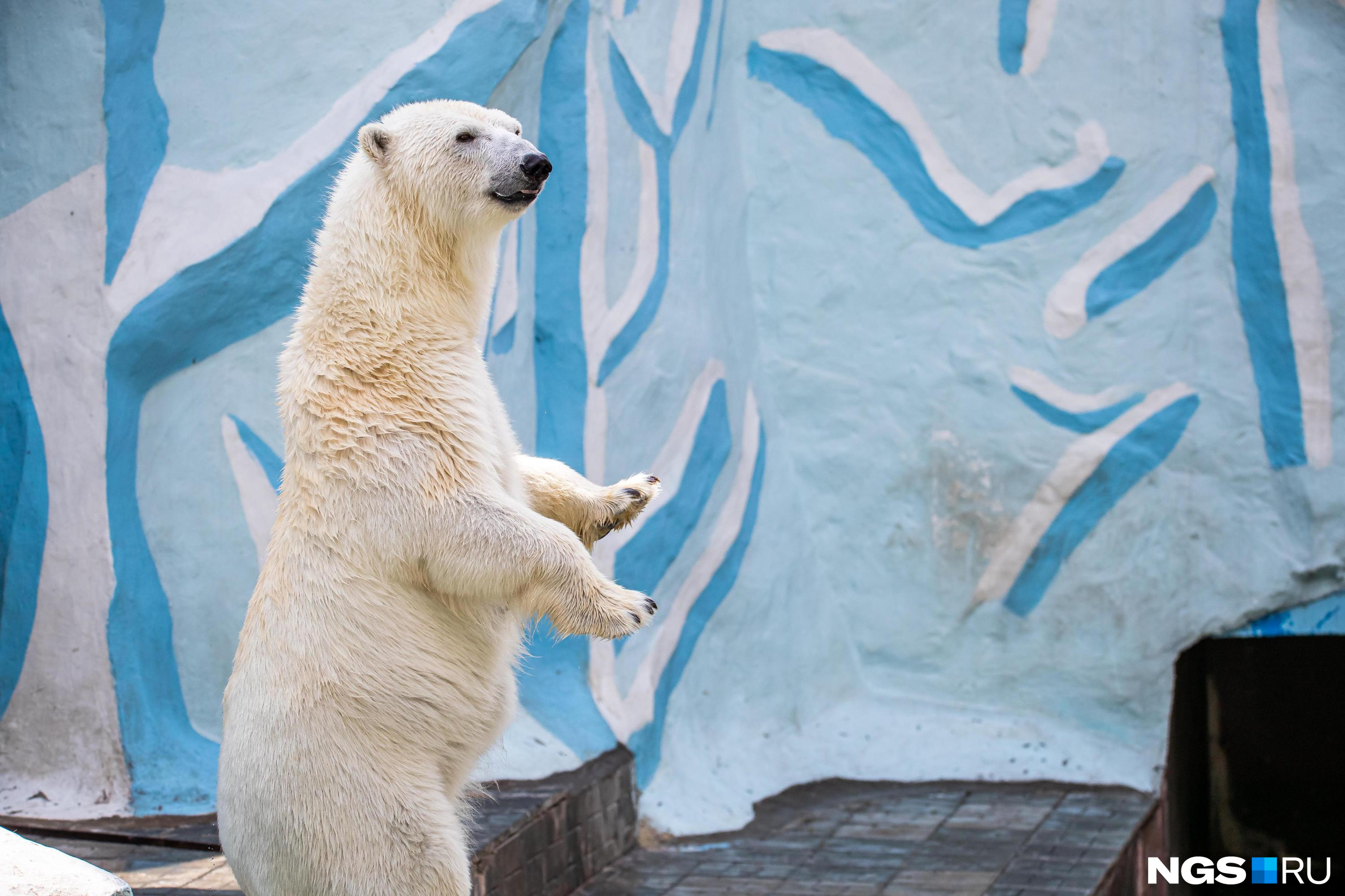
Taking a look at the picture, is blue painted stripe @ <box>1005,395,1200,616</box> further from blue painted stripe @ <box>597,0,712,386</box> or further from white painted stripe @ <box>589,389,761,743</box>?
blue painted stripe @ <box>597,0,712,386</box>

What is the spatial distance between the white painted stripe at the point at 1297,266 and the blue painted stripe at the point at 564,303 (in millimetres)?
2503

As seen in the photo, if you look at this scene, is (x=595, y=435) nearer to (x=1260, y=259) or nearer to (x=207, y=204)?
(x=207, y=204)

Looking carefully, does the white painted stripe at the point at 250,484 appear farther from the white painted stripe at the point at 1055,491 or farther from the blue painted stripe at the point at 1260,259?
the blue painted stripe at the point at 1260,259

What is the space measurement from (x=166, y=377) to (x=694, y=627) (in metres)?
1.99

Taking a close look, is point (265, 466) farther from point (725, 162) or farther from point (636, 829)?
point (725, 162)

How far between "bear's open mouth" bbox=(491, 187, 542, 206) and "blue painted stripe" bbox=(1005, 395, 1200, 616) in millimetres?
3357

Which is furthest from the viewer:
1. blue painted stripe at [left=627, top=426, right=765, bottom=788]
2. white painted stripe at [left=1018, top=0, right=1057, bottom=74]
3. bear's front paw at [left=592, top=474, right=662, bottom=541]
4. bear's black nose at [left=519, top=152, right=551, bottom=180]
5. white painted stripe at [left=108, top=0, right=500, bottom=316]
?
white painted stripe at [left=1018, top=0, right=1057, bottom=74]

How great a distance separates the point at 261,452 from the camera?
147 inches

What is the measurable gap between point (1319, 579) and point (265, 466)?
3707 millimetres

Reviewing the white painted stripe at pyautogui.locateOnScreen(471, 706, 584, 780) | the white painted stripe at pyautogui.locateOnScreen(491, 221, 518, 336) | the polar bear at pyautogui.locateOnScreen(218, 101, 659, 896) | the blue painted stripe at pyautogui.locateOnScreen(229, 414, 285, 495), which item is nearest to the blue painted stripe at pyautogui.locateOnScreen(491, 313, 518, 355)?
the white painted stripe at pyautogui.locateOnScreen(491, 221, 518, 336)

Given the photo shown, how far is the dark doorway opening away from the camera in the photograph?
5996 millimetres

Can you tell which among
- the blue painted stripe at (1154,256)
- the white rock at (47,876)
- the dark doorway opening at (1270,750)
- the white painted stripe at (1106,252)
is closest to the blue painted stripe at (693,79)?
the white painted stripe at (1106,252)

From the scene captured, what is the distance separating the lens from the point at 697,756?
471 centimetres

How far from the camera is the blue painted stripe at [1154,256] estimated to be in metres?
4.98
